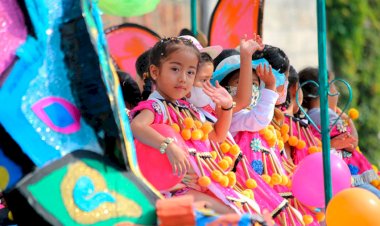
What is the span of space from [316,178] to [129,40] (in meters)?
1.84

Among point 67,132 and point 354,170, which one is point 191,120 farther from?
point 354,170

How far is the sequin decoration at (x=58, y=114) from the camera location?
2.43 m

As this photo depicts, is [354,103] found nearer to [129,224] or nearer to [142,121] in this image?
[142,121]

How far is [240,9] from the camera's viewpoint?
5121 millimetres

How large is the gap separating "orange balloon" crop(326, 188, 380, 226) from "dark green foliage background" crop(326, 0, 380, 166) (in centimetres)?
652

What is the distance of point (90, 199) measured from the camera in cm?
239

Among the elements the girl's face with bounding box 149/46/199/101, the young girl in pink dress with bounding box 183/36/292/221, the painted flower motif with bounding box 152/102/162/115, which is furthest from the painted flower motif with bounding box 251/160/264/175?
the painted flower motif with bounding box 152/102/162/115

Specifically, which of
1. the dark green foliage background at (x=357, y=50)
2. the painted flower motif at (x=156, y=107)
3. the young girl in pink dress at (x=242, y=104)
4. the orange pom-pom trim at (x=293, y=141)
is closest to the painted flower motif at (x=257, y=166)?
the young girl in pink dress at (x=242, y=104)

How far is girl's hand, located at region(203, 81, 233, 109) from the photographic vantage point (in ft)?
12.4

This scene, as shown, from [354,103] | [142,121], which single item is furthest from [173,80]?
[354,103]

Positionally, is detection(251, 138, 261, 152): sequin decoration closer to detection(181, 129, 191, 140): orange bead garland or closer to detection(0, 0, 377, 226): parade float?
detection(181, 129, 191, 140): orange bead garland

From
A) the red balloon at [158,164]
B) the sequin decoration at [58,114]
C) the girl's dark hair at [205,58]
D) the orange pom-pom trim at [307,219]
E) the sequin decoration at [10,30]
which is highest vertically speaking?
the sequin decoration at [10,30]

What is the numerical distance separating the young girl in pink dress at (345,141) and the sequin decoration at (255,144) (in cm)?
73

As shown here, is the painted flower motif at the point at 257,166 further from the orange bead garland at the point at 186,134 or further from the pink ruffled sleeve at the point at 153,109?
the pink ruffled sleeve at the point at 153,109
